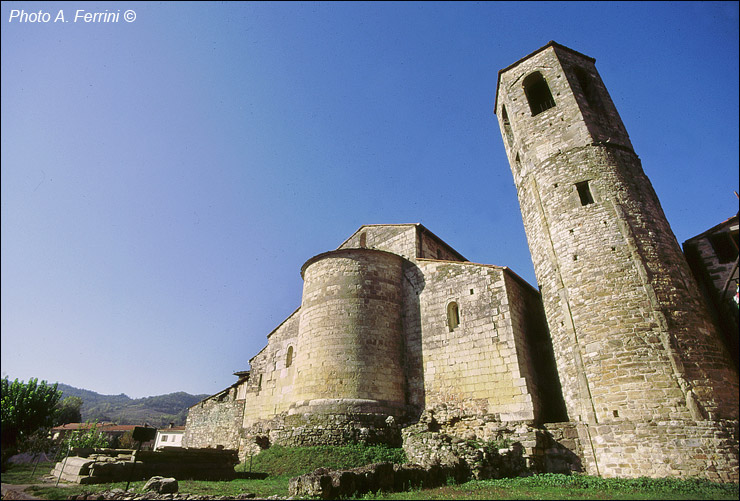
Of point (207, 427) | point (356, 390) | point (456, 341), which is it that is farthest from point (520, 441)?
point (207, 427)

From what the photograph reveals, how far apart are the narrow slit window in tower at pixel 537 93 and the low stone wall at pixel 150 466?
18.1 metres

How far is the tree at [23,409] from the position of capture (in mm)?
18797

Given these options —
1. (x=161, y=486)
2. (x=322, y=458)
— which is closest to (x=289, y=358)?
(x=322, y=458)

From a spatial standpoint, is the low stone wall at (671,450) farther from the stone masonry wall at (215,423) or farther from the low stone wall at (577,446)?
the stone masonry wall at (215,423)

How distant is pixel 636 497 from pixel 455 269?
31.2 feet

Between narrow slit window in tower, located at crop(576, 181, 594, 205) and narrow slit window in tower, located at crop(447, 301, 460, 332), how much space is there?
5.92 metres

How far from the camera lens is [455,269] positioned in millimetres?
15680

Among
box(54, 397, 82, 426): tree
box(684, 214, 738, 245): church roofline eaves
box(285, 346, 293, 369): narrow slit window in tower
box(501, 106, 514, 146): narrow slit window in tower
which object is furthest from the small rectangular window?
box(54, 397, 82, 426): tree

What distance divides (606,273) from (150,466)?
1484cm

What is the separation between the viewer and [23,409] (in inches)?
770

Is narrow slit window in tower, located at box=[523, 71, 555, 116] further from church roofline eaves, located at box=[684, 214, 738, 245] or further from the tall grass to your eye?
the tall grass

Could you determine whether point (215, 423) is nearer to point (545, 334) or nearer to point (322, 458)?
point (322, 458)

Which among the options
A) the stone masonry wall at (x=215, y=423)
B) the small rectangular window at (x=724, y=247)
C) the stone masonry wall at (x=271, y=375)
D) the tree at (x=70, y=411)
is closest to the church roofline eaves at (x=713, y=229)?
the small rectangular window at (x=724, y=247)

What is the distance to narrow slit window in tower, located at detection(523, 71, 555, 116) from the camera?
16.5 metres
